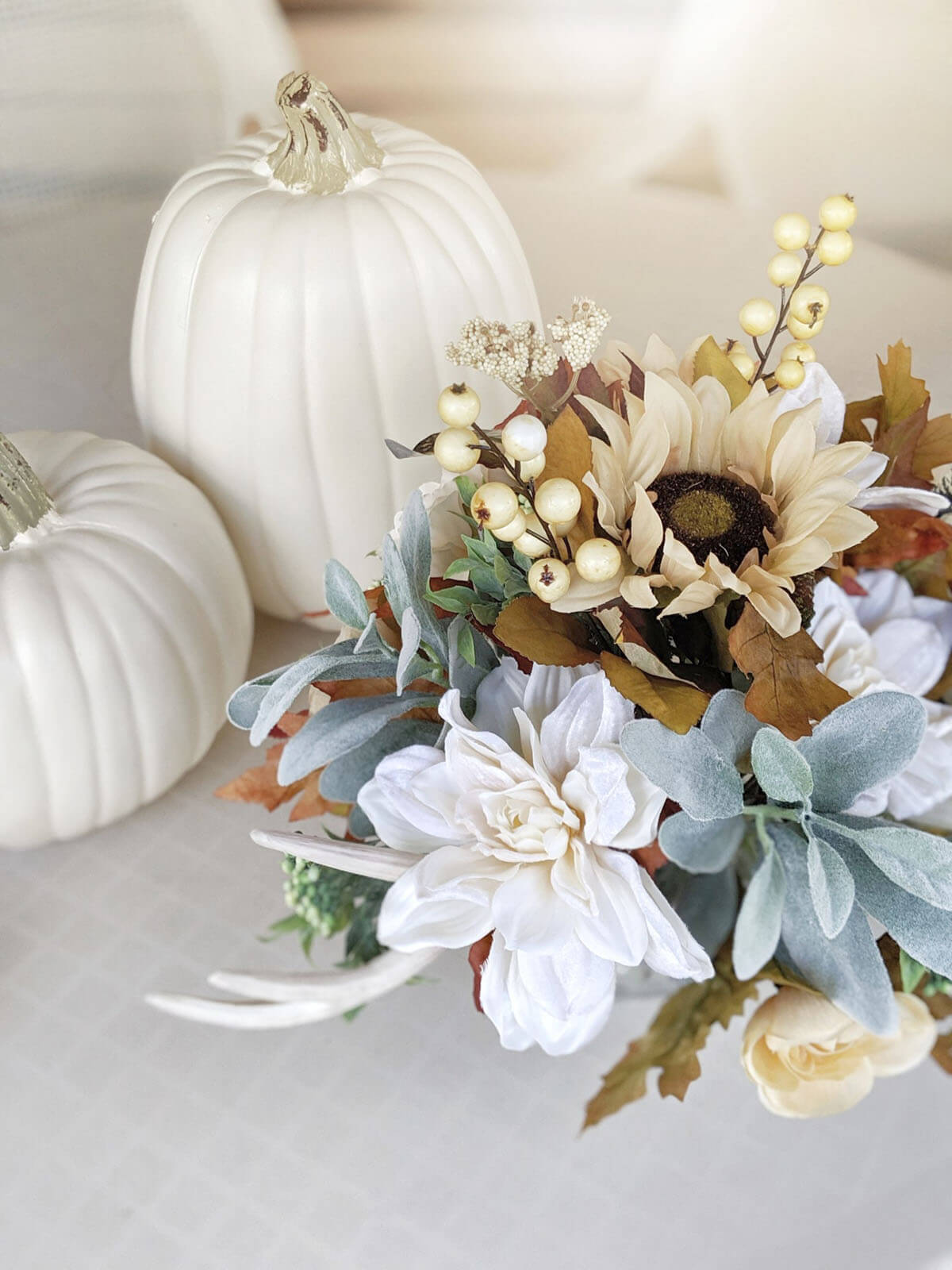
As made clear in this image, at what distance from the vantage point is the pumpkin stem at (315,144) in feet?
1.94

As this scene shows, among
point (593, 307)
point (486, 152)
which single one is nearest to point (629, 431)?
point (593, 307)

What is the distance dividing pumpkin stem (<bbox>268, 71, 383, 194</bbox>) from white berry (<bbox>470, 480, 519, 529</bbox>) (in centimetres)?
34

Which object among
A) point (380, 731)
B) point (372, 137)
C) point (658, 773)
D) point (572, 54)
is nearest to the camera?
point (658, 773)

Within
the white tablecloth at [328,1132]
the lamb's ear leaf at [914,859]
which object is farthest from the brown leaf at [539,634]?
the white tablecloth at [328,1132]

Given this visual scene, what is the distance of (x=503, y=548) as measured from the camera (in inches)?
15.9

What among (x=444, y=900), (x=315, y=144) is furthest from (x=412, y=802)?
(x=315, y=144)

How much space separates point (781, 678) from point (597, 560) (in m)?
0.07

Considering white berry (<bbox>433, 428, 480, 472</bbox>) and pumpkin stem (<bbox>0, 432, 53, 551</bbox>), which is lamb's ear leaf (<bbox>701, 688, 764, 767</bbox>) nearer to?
white berry (<bbox>433, 428, 480, 472</bbox>)

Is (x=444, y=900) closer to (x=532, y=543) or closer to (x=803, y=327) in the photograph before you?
(x=532, y=543)

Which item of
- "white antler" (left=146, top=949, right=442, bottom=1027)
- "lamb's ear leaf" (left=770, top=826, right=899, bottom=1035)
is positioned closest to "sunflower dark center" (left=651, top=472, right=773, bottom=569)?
"lamb's ear leaf" (left=770, top=826, right=899, bottom=1035)

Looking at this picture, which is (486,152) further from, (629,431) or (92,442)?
(629,431)

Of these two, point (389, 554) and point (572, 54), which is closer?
point (389, 554)

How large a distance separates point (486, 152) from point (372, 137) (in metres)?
0.41

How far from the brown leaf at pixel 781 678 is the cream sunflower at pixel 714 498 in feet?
0.05
